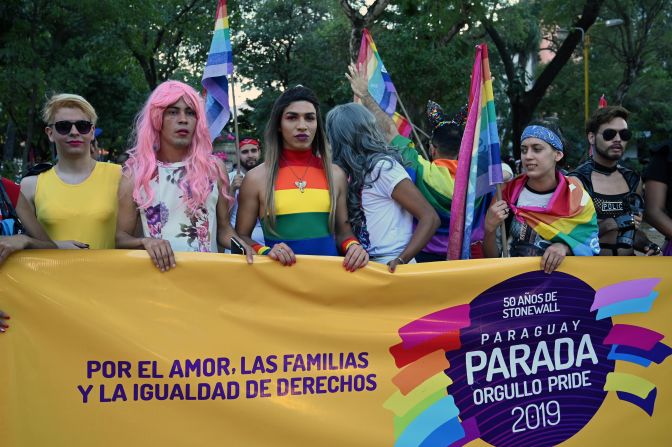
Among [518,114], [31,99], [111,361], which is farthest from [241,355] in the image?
[518,114]

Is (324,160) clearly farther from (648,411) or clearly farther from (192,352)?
(648,411)

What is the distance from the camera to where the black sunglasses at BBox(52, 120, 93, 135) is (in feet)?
13.5

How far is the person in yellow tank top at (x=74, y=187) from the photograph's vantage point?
3998mm

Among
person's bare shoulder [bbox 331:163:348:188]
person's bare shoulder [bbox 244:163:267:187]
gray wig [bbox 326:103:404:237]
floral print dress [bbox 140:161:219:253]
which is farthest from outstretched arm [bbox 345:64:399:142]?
floral print dress [bbox 140:161:219:253]

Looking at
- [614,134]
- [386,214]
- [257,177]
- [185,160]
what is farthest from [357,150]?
[614,134]

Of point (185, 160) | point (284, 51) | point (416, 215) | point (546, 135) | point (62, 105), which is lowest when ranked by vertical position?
point (416, 215)

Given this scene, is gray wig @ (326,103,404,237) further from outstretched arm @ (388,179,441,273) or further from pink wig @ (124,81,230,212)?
pink wig @ (124,81,230,212)

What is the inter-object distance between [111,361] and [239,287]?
67 cm

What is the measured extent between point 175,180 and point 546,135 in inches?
81.2

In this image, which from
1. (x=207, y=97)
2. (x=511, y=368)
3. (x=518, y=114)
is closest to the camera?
(x=511, y=368)

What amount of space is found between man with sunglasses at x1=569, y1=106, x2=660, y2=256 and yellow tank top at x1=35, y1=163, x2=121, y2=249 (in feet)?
9.57

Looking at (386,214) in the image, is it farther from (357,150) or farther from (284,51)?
(284,51)

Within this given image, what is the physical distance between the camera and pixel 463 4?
1346 centimetres

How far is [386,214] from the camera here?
440 cm
